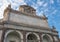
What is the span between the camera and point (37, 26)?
2256 cm

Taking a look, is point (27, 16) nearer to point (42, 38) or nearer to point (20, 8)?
point (20, 8)

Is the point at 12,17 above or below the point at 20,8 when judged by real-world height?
below

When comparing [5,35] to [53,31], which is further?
[53,31]

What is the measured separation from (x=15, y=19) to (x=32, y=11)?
16.3ft

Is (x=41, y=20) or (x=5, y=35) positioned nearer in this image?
(x=5, y=35)

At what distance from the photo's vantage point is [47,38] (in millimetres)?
23031

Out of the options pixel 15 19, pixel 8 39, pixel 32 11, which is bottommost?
pixel 8 39

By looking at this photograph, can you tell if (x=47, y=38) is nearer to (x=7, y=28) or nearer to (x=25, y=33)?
(x=25, y=33)

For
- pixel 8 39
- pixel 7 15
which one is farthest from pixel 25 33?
pixel 7 15

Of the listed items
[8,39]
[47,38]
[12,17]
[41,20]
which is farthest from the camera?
[41,20]

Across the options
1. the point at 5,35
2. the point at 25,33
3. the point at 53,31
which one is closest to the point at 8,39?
the point at 5,35

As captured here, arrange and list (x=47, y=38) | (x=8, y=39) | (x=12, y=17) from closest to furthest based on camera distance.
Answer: (x=8, y=39) < (x=12, y=17) < (x=47, y=38)

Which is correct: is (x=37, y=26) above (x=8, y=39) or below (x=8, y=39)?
above

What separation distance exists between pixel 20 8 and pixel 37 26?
533 centimetres
